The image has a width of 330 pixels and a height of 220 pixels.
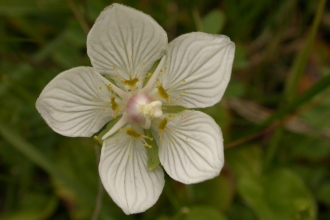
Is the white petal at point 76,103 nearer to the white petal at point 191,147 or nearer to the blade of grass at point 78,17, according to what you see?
the white petal at point 191,147

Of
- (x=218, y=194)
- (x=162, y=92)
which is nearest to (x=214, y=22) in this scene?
(x=162, y=92)

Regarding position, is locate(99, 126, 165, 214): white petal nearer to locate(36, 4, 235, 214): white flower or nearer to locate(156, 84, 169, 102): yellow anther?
locate(36, 4, 235, 214): white flower

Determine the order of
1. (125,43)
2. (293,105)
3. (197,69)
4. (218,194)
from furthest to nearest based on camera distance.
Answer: (218,194) < (293,105) < (197,69) < (125,43)

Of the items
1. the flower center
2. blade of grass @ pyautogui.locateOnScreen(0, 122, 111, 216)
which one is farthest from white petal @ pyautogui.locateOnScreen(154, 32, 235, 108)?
blade of grass @ pyautogui.locateOnScreen(0, 122, 111, 216)

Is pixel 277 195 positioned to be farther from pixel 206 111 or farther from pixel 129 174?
pixel 129 174

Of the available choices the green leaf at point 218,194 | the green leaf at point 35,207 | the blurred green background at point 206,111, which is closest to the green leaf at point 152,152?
the blurred green background at point 206,111

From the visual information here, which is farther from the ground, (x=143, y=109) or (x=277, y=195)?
(x=143, y=109)
